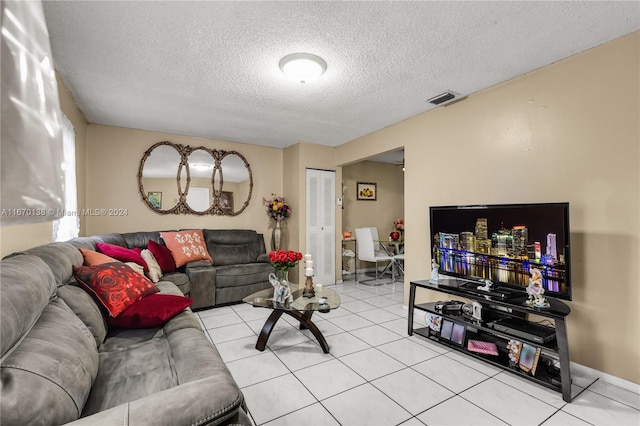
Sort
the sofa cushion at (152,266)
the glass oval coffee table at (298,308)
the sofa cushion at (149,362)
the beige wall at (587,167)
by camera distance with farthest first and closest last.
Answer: the sofa cushion at (152,266)
the glass oval coffee table at (298,308)
the beige wall at (587,167)
the sofa cushion at (149,362)

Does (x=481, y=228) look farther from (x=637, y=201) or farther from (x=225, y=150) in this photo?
(x=225, y=150)

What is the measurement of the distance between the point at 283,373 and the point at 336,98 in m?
2.60

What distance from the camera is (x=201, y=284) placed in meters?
3.75

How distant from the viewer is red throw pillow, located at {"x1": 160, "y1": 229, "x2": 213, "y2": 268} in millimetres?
3865

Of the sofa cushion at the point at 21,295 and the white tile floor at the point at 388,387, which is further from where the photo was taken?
the white tile floor at the point at 388,387

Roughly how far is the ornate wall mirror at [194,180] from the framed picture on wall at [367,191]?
94.0 inches

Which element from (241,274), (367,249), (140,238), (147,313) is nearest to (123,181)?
(140,238)

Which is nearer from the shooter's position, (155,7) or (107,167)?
(155,7)

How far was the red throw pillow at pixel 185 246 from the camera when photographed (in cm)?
387

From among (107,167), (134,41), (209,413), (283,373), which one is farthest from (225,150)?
(209,413)

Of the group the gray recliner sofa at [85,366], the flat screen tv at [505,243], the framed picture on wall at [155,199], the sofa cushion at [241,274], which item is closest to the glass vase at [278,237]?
the sofa cushion at [241,274]

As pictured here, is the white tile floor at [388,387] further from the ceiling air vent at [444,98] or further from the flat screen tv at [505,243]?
the ceiling air vent at [444,98]

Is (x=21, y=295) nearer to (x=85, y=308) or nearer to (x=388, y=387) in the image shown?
(x=85, y=308)

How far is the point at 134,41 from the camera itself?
2.12m
